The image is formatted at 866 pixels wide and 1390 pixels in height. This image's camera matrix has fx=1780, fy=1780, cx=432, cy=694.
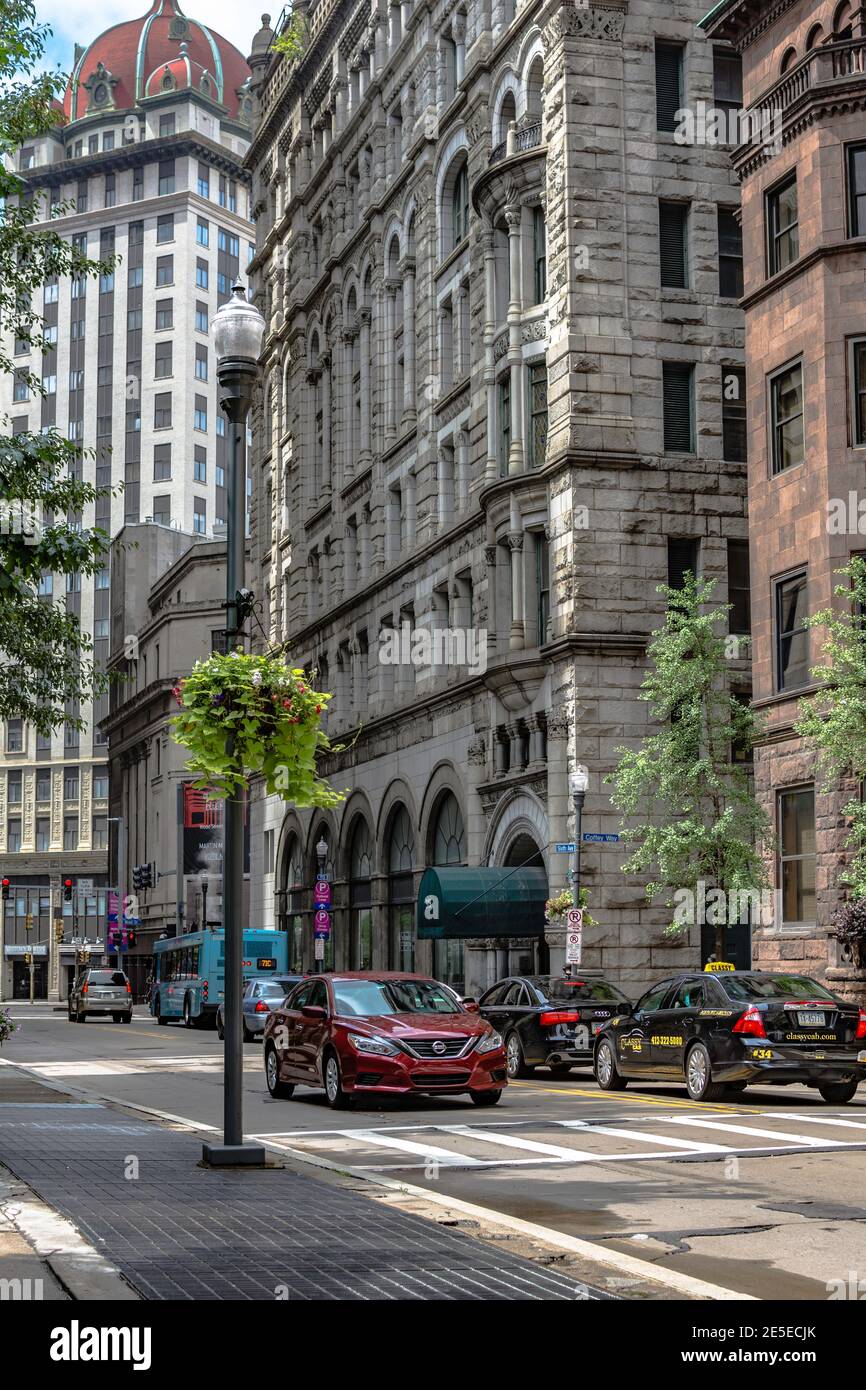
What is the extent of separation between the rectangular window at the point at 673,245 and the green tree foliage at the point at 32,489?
88.4 feet

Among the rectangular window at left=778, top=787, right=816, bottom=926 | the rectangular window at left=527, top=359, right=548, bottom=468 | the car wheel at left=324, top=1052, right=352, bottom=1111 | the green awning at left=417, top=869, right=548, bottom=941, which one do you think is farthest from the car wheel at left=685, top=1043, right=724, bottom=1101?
the rectangular window at left=527, top=359, right=548, bottom=468

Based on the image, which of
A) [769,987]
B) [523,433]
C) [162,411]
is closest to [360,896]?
[523,433]

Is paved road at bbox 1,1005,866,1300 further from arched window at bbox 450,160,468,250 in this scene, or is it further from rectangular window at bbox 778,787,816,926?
arched window at bbox 450,160,468,250

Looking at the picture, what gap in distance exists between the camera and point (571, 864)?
3878cm

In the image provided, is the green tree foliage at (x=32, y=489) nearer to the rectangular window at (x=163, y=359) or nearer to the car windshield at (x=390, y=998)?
the car windshield at (x=390, y=998)

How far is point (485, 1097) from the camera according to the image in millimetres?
21297

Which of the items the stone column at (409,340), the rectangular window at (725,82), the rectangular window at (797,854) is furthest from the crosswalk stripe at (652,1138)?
the stone column at (409,340)

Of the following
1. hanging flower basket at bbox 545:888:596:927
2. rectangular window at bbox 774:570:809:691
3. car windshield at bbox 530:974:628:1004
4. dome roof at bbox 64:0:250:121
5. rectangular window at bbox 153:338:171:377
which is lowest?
car windshield at bbox 530:974:628:1004

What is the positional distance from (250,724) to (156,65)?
142m

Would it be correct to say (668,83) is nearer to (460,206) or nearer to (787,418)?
(460,206)

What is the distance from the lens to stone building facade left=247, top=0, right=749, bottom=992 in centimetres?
4219

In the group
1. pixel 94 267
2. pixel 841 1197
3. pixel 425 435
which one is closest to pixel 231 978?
pixel 841 1197

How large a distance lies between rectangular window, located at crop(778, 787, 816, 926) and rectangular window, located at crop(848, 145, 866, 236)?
10.6 metres

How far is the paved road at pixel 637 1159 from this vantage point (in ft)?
34.7
